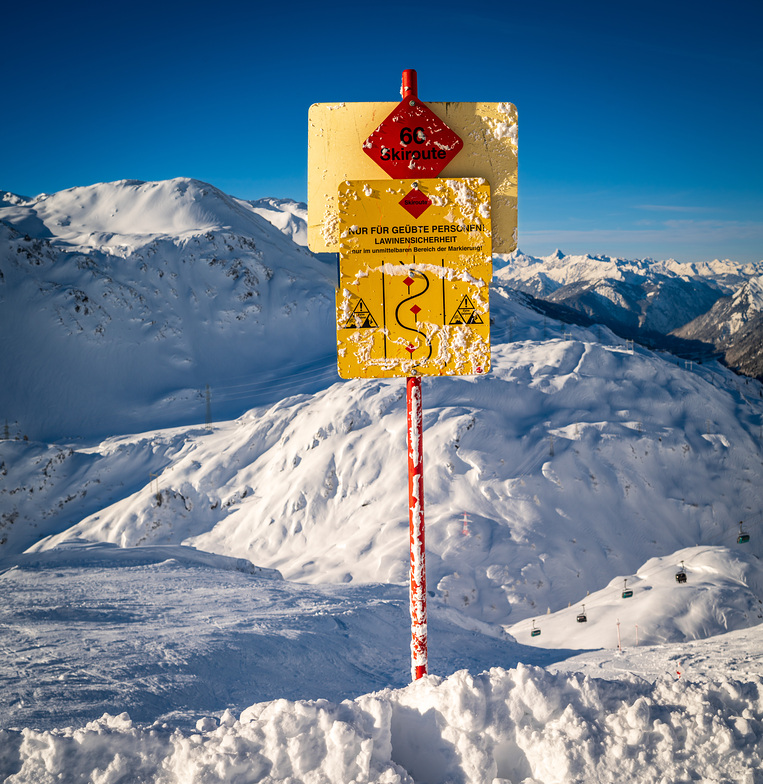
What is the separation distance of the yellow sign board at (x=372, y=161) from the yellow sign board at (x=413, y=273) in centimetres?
15

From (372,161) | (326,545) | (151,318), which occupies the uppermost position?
(372,161)

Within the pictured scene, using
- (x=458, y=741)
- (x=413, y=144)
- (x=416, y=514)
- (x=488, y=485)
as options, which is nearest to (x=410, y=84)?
(x=413, y=144)

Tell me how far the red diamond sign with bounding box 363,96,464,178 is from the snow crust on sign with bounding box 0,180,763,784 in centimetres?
358

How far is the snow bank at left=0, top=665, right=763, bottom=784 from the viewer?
2.80 m

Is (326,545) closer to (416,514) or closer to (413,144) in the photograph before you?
(416,514)

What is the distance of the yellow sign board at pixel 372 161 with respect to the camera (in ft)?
11.9

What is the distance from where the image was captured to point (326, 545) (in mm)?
25156

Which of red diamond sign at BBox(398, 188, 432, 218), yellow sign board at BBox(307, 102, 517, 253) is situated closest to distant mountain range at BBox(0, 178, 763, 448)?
yellow sign board at BBox(307, 102, 517, 253)

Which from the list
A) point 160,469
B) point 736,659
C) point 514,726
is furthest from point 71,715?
point 160,469

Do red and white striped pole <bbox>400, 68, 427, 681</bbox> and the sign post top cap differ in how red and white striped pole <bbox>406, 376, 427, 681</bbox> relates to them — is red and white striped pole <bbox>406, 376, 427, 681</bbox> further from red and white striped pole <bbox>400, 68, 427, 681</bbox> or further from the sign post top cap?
the sign post top cap

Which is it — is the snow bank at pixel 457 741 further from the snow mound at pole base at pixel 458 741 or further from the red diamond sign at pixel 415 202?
the red diamond sign at pixel 415 202

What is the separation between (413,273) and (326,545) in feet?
77.0

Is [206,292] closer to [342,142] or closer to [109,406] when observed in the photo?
[109,406]

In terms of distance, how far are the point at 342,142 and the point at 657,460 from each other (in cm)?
3188
